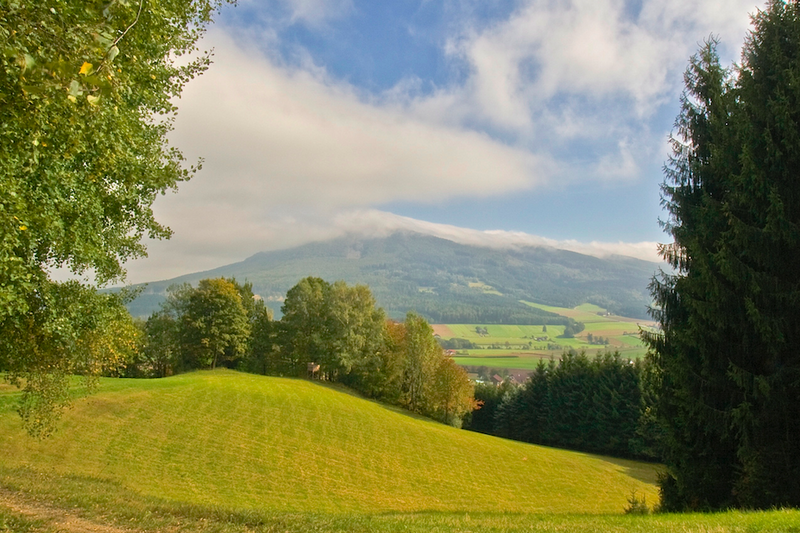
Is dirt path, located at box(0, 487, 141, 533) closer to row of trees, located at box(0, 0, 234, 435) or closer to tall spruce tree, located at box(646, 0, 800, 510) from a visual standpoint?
row of trees, located at box(0, 0, 234, 435)

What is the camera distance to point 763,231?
10508 mm

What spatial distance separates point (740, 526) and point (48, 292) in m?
14.1

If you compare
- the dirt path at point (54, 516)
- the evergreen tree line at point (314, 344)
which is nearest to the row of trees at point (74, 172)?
the dirt path at point (54, 516)

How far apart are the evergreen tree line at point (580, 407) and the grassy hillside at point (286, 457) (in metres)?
11.4

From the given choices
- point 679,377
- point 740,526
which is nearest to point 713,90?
point 679,377

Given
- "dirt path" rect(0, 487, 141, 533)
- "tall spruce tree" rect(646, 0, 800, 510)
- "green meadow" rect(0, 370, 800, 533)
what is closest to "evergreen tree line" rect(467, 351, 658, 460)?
"green meadow" rect(0, 370, 800, 533)

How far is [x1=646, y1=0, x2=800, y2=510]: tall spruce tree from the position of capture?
10.4 metres

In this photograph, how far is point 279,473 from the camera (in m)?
21.0

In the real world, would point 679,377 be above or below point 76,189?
below

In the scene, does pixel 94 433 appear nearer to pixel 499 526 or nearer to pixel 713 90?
pixel 499 526

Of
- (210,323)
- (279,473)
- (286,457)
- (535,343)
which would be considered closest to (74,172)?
(279,473)

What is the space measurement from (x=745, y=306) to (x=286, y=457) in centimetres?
2203

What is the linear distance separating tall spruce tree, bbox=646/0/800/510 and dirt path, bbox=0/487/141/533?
13.9 m

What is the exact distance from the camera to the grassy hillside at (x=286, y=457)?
18.0 meters
